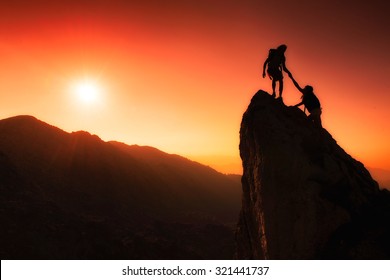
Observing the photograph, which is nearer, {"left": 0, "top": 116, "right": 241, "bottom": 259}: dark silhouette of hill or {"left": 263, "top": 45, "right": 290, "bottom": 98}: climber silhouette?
{"left": 263, "top": 45, "right": 290, "bottom": 98}: climber silhouette

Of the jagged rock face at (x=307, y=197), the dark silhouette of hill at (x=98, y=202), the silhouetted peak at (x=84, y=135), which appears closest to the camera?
the jagged rock face at (x=307, y=197)

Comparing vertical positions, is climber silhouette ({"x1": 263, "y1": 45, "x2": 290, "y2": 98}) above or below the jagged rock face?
above

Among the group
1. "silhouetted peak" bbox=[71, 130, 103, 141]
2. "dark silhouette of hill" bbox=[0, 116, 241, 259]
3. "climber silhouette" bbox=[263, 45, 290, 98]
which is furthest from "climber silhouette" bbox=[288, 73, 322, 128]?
"silhouetted peak" bbox=[71, 130, 103, 141]

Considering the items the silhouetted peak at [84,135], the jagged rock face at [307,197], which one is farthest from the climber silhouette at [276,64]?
the silhouetted peak at [84,135]

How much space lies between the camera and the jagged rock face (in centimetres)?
1030

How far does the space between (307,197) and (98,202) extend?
59.6m

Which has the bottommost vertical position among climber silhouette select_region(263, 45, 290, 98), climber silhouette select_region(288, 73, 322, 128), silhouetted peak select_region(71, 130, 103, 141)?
climber silhouette select_region(288, 73, 322, 128)

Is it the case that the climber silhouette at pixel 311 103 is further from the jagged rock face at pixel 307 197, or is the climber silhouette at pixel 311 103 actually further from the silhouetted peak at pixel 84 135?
the silhouetted peak at pixel 84 135

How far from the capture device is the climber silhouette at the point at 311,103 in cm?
1402

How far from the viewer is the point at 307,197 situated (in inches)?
420

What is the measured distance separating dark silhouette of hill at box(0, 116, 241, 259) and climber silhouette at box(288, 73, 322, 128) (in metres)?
32.7

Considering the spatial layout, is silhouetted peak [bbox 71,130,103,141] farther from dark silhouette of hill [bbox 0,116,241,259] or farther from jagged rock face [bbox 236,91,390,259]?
jagged rock face [bbox 236,91,390,259]

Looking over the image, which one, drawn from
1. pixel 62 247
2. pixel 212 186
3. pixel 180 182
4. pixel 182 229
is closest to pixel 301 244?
pixel 62 247

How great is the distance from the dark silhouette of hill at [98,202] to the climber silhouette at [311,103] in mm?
32692
